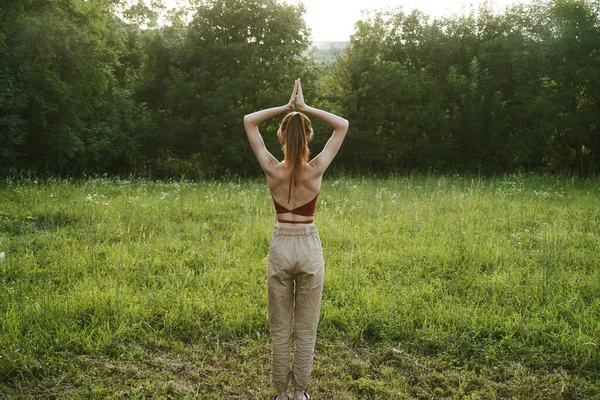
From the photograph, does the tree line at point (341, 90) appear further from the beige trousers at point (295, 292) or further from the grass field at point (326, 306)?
the beige trousers at point (295, 292)

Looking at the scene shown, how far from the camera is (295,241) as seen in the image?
372 cm

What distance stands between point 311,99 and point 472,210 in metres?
13.2

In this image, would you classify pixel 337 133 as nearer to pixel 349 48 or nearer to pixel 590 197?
pixel 590 197

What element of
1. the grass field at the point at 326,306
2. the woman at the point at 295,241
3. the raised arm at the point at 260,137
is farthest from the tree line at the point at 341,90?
the woman at the point at 295,241

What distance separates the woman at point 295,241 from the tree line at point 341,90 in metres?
15.5

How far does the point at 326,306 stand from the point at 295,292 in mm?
1932

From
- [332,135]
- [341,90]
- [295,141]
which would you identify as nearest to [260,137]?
[295,141]

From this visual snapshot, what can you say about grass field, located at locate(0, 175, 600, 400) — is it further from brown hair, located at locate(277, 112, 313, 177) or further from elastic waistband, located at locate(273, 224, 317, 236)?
brown hair, located at locate(277, 112, 313, 177)

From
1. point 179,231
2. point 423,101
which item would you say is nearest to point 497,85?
point 423,101

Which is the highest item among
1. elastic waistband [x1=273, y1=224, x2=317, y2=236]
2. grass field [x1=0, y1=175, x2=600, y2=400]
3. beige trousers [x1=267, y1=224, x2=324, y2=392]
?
elastic waistband [x1=273, y1=224, x2=317, y2=236]

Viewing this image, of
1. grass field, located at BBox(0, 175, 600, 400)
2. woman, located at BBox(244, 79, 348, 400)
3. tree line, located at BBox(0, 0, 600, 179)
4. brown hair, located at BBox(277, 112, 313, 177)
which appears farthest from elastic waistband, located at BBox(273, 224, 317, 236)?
tree line, located at BBox(0, 0, 600, 179)

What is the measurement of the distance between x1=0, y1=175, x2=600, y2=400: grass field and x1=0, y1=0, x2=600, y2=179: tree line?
401 inches

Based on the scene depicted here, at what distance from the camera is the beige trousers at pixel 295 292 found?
3.71 metres

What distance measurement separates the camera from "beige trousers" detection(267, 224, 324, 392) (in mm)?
A: 3713
